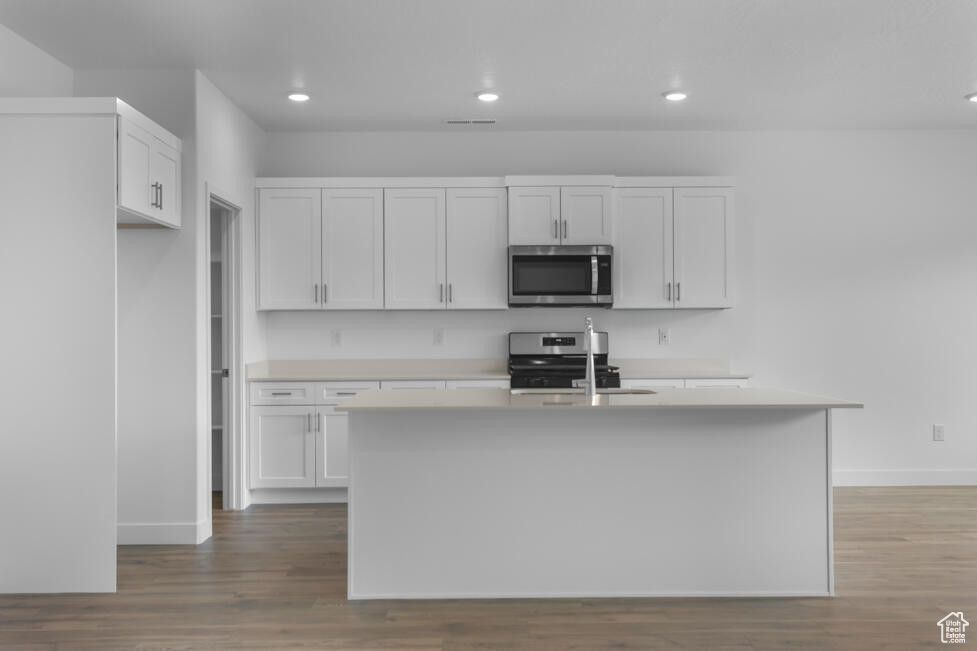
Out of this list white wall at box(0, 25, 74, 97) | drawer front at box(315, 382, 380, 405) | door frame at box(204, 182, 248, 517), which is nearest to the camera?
white wall at box(0, 25, 74, 97)

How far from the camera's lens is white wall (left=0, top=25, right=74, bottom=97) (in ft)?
12.4

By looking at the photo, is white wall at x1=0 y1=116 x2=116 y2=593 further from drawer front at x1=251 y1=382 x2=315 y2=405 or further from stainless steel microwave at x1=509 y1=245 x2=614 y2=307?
stainless steel microwave at x1=509 y1=245 x2=614 y2=307

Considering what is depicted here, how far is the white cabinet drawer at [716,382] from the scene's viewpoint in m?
5.40

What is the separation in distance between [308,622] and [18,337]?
5.78ft

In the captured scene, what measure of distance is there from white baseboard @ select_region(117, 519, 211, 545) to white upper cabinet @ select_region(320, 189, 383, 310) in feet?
5.87

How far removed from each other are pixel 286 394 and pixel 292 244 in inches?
40.8

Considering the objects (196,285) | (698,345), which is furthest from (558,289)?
(196,285)

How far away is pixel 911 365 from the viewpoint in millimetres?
5820

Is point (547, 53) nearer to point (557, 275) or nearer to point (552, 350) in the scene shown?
point (557, 275)

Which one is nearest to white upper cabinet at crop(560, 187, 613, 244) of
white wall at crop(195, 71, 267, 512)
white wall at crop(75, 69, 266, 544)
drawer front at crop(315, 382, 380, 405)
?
drawer front at crop(315, 382, 380, 405)

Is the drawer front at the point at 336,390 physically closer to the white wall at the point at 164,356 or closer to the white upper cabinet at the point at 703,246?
the white wall at the point at 164,356

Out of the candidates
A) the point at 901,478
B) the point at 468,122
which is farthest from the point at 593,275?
the point at 901,478

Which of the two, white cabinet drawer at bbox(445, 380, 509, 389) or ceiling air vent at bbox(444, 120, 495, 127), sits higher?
ceiling air vent at bbox(444, 120, 495, 127)

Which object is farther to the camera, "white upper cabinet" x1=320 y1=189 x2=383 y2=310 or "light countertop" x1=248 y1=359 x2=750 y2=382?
"light countertop" x1=248 y1=359 x2=750 y2=382
